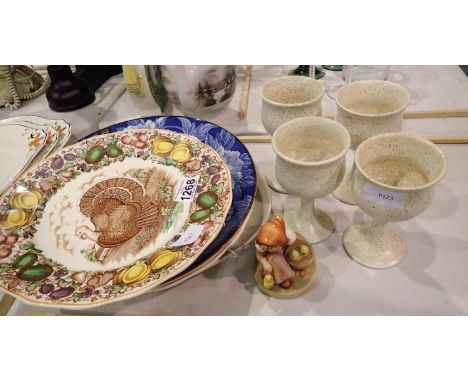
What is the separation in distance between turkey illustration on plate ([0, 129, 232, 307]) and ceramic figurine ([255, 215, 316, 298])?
84 millimetres

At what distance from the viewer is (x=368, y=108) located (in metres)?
0.80

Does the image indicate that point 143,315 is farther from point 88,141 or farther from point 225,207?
point 88,141

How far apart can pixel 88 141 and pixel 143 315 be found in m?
0.39

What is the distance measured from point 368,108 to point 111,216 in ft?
1.86

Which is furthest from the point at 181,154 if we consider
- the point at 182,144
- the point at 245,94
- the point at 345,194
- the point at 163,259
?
the point at 245,94

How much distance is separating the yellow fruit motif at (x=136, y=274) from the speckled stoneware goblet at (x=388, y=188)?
13.8 inches

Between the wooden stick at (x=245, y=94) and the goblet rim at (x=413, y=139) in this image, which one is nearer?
the goblet rim at (x=413, y=139)

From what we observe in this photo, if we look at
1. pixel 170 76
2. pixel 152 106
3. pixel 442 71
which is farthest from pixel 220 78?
pixel 442 71

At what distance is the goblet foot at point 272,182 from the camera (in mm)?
864

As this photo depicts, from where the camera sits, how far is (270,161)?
3.11 ft

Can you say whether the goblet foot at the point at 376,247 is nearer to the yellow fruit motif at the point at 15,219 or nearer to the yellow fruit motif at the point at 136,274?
the yellow fruit motif at the point at 136,274

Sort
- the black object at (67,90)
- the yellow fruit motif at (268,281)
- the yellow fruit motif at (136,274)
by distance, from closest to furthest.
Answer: the yellow fruit motif at (136,274), the yellow fruit motif at (268,281), the black object at (67,90)

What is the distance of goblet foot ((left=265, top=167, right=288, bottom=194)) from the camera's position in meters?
0.86

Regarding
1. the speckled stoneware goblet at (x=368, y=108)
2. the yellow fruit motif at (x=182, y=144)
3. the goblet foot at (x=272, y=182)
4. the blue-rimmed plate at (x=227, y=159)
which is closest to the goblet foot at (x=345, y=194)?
the speckled stoneware goblet at (x=368, y=108)
